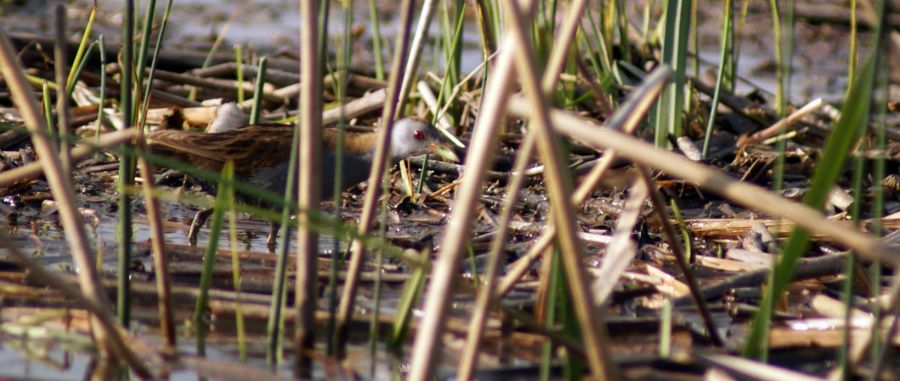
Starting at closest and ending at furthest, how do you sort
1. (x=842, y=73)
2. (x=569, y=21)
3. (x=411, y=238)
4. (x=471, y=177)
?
(x=471, y=177), (x=569, y=21), (x=411, y=238), (x=842, y=73)

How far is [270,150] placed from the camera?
18.8 feet

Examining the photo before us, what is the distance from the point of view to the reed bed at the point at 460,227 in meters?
2.54

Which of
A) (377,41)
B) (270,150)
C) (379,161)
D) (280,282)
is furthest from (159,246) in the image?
(377,41)

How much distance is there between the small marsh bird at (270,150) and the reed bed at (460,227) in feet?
0.07

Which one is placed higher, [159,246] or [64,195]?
[64,195]

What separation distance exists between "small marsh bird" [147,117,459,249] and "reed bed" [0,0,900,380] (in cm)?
2

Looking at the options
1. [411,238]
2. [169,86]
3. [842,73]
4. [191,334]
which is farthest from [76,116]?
[842,73]

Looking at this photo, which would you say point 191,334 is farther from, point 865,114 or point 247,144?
point 247,144

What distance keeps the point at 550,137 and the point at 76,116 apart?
4.80 m

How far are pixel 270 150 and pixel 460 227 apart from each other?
3.49 metres

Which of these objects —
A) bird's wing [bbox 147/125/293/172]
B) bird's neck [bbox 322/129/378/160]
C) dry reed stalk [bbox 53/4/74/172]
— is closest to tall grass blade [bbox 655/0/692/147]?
bird's neck [bbox 322/129/378/160]

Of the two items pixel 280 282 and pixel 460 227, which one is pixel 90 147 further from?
pixel 460 227

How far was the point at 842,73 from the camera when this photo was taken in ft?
34.5

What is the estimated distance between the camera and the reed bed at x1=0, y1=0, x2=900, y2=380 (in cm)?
254
